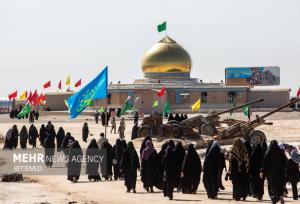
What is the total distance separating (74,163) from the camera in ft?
53.5

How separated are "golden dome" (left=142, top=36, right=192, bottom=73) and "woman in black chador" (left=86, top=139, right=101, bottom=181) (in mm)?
51017

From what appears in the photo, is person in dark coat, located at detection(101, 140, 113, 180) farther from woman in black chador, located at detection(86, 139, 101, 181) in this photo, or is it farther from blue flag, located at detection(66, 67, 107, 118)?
blue flag, located at detection(66, 67, 107, 118)

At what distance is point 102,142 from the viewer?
16781mm

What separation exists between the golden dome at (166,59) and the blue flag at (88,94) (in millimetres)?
47395

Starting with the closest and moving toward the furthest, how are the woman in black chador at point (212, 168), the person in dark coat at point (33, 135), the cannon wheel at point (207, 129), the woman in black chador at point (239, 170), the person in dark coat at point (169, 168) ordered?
1. the woman in black chador at point (239, 170)
2. the woman in black chador at point (212, 168)
3. the person in dark coat at point (169, 168)
4. the person in dark coat at point (33, 135)
5. the cannon wheel at point (207, 129)

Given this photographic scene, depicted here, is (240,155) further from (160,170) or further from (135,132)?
(135,132)

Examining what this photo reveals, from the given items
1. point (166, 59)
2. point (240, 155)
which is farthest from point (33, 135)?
point (166, 59)

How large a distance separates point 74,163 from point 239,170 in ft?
16.3

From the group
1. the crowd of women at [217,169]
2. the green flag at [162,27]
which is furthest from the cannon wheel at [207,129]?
the green flag at [162,27]

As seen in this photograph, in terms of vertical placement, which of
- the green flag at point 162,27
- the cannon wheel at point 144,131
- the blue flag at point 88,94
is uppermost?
the green flag at point 162,27

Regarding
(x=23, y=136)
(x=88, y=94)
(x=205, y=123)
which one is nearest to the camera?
(x=88, y=94)

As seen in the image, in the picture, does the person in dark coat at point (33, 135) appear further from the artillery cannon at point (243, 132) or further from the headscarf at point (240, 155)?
Answer: the headscarf at point (240, 155)

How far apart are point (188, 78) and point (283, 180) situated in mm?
56791

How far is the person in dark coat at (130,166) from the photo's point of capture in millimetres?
14094
